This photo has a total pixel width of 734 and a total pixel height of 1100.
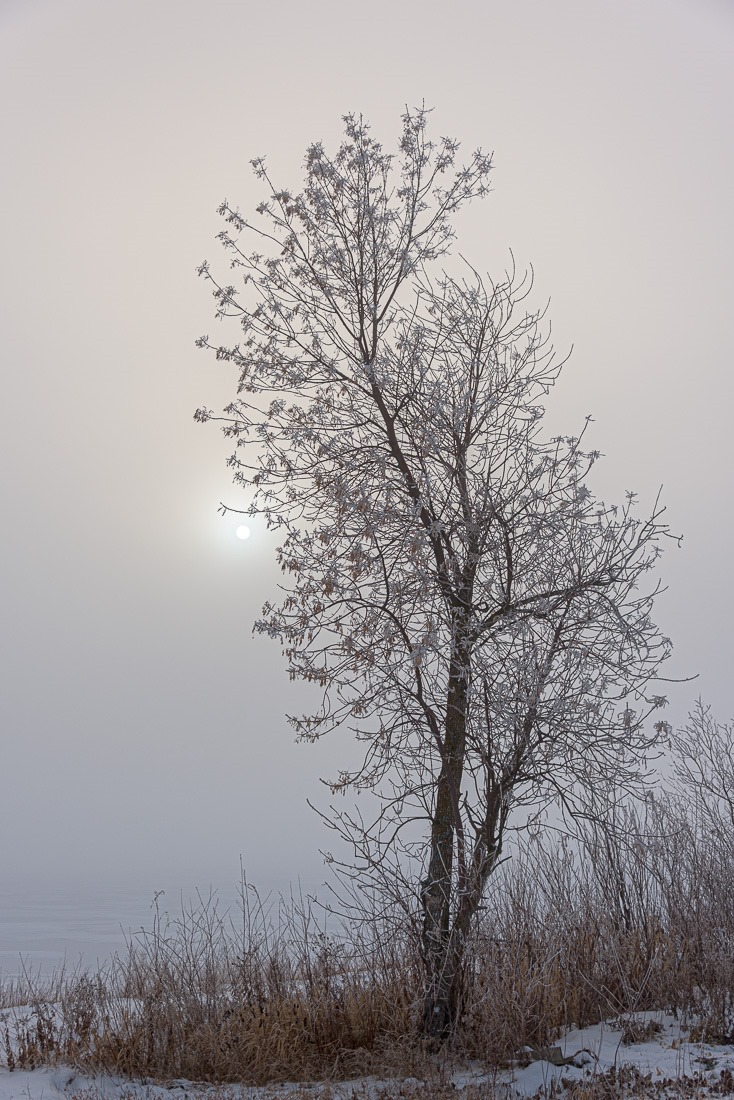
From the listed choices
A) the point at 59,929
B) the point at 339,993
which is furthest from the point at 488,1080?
the point at 59,929

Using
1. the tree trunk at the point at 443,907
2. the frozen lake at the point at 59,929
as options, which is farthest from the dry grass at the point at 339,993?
the frozen lake at the point at 59,929

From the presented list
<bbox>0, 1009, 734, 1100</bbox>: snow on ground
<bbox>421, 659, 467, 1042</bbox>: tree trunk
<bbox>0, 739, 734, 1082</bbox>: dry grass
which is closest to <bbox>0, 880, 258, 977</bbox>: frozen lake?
<bbox>0, 739, 734, 1082</bbox>: dry grass

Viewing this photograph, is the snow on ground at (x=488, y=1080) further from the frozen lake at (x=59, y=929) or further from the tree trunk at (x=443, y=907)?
the frozen lake at (x=59, y=929)

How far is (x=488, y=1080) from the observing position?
657 centimetres

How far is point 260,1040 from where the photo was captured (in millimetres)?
7137

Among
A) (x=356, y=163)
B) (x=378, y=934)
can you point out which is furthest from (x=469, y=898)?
(x=356, y=163)

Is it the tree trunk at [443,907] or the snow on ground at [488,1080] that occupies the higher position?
the tree trunk at [443,907]

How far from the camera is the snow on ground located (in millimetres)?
6406

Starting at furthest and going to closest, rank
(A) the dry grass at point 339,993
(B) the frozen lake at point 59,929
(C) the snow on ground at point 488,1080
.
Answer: (B) the frozen lake at point 59,929, (A) the dry grass at point 339,993, (C) the snow on ground at point 488,1080

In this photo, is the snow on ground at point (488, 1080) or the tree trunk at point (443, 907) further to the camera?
the tree trunk at point (443, 907)

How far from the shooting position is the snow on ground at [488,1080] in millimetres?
6406

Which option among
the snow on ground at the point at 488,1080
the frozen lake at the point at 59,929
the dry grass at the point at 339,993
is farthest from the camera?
the frozen lake at the point at 59,929

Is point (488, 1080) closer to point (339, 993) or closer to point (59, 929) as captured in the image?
point (339, 993)

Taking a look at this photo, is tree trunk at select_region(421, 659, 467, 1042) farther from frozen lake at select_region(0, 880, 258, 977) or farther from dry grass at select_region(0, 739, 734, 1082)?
frozen lake at select_region(0, 880, 258, 977)
